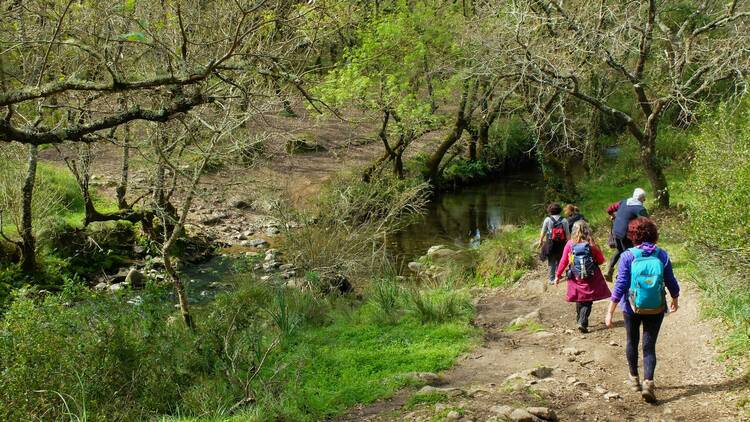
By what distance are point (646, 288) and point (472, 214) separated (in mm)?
14217

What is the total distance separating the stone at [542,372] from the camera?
6.52 meters

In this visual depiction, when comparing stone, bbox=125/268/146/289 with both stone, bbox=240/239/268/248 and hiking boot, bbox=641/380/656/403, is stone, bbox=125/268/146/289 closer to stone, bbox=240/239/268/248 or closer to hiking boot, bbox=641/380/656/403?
stone, bbox=240/239/268/248

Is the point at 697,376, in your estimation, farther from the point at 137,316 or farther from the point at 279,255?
the point at 279,255

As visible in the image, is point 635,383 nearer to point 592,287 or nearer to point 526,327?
point 592,287

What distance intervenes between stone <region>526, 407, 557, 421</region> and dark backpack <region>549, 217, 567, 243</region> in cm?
498

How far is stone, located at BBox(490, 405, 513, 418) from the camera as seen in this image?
16.9 ft

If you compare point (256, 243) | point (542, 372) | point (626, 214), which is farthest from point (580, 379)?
point (256, 243)

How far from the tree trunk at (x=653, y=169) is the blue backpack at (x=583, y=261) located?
18.6 feet

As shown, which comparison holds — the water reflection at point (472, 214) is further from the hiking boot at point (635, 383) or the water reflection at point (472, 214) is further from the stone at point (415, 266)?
the hiking boot at point (635, 383)

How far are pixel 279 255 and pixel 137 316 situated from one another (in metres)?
8.03

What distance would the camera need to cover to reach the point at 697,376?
6.09m

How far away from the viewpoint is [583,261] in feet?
25.6

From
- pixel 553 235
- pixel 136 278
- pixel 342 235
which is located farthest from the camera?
pixel 136 278

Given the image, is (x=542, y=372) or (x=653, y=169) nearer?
(x=542, y=372)
